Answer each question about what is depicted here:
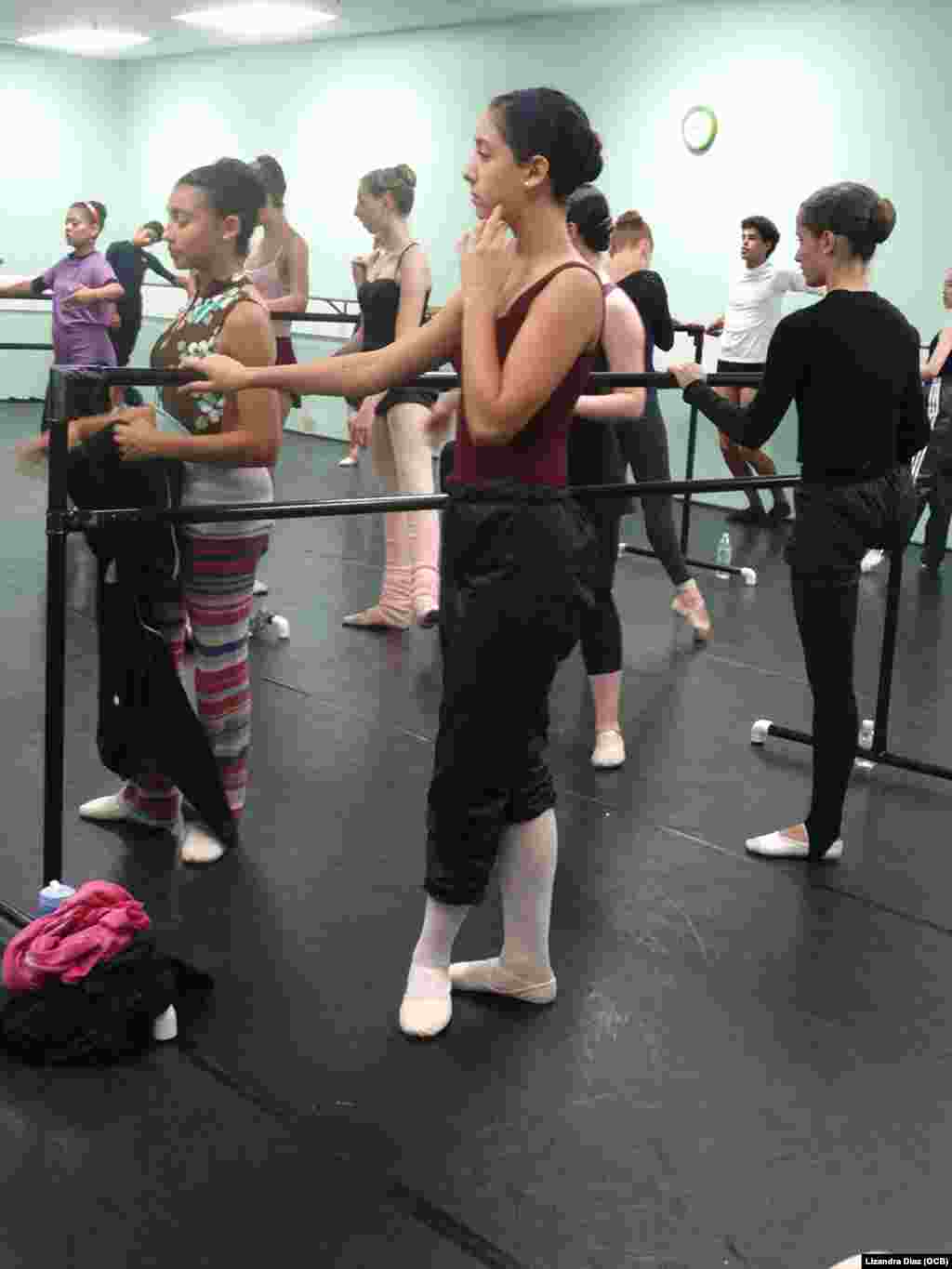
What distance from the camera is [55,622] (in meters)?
2.44

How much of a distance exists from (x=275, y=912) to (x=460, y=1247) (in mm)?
1064

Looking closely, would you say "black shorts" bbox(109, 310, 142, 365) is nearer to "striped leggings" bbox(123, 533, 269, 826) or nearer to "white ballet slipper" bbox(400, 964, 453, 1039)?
"striped leggings" bbox(123, 533, 269, 826)

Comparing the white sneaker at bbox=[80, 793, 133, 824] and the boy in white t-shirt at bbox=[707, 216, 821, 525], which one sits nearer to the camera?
the white sneaker at bbox=[80, 793, 133, 824]

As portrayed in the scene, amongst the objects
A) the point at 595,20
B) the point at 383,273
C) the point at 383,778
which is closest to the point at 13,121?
the point at 595,20

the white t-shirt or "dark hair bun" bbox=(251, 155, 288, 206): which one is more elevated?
"dark hair bun" bbox=(251, 155, 288, 206)

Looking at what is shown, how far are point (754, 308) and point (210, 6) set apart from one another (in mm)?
4386

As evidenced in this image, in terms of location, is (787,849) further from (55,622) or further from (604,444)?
(55,622)

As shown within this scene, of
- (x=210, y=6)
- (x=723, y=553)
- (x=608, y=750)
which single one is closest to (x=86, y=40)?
(x=210, y=6)

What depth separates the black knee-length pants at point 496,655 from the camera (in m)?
2.15

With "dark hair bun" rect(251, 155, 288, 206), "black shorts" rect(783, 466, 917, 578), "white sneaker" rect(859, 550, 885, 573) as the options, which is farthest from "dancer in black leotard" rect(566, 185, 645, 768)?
"white sneaker" rect(859, 550, 885, 573)

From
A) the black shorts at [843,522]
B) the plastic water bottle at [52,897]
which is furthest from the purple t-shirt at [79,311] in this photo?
the plastic water bottle at [52,897]

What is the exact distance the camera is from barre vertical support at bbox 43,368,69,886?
7.79ft

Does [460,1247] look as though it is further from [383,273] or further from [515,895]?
[383,273]

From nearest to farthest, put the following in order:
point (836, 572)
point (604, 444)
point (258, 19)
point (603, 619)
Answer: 1. point (836, 572)
2. point (604, 444)
3. point (603, 619)
4. point (258, 19)
